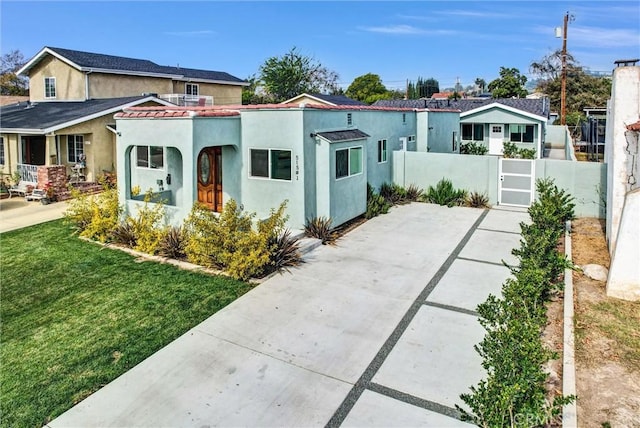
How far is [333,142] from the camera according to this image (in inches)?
502

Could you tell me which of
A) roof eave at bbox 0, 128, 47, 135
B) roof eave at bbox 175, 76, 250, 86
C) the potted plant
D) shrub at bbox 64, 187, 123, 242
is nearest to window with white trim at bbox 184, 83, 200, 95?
roof eave at bbox 175, 76, 250, 86

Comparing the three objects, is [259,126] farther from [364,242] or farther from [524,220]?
[524,220]

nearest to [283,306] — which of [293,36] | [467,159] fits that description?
[467,159]

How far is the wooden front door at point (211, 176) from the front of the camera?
14289 mm

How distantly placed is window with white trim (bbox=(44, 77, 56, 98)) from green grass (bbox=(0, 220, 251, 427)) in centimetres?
1944

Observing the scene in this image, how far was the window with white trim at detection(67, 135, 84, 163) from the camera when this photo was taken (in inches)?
856

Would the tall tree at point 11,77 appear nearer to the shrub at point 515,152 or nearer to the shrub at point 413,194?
the shrub at point 413,194

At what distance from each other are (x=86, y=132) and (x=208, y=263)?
1416 centimetres

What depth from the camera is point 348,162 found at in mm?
13938

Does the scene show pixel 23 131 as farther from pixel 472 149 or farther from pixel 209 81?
pixel 472 149

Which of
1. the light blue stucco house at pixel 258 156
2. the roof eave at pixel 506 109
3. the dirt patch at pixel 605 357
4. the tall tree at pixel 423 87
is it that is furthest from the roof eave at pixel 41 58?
the tall tree at pixel 423 87

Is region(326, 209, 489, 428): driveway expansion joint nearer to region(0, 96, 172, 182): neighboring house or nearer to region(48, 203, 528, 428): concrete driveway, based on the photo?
region(48, 203, 528, 428): concrete driveway

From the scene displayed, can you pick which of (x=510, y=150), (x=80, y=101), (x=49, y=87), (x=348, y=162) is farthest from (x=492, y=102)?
(x=49, y=87)

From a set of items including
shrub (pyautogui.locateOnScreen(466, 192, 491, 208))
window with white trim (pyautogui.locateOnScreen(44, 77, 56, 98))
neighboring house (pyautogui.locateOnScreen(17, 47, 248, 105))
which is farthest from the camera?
window with white trim (pyautogui.locateOnScreen(44, 77, 56, 98))
